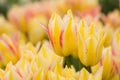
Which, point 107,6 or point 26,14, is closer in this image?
point 26,14

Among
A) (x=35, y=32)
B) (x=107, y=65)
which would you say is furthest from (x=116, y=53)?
(x=35, y=32)

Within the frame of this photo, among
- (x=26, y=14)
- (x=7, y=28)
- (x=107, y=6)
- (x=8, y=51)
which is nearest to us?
(x=8, y=51)

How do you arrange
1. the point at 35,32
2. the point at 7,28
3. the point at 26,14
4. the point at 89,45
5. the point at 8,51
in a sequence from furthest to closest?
the point at 26,14 → the point at 7,28 → the point at 35,32 → the point at 8,51 → the point at 89,45

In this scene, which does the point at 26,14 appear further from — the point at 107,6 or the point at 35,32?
the point at 107,6

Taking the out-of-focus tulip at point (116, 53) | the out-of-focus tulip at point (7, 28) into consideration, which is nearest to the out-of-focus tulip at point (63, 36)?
the out-of-focus tulip at point (116, 53)

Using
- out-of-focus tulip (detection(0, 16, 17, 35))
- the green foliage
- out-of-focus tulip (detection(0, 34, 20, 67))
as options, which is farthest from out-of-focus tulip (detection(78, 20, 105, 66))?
the green foliage

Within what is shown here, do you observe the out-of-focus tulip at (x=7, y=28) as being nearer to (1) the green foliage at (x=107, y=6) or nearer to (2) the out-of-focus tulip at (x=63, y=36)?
(1) the green foliage at (x=107, y=6)
